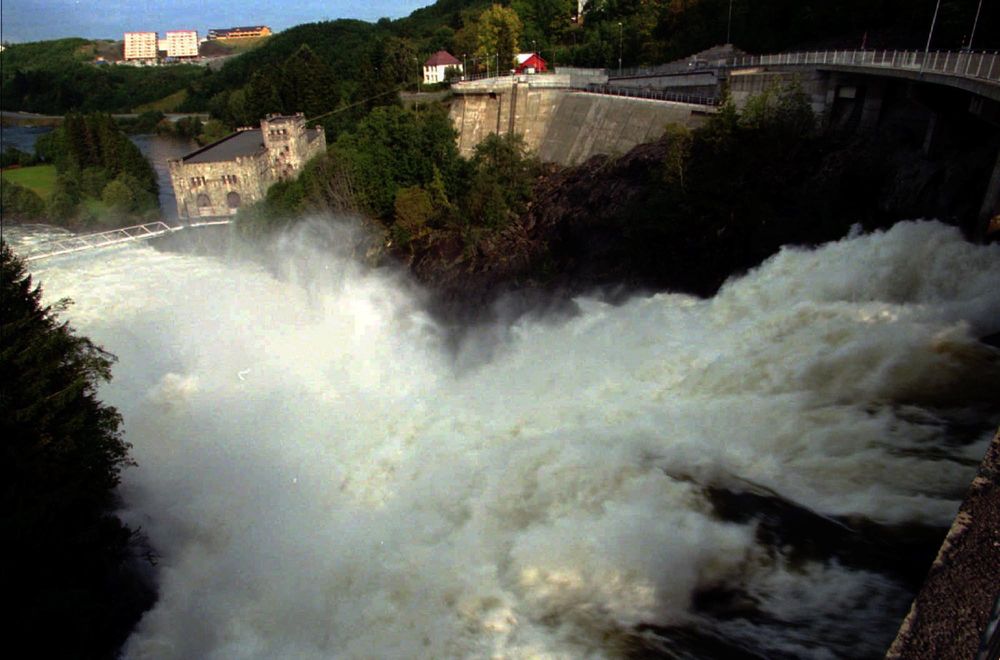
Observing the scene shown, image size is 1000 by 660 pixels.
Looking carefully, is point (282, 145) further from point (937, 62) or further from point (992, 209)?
point (992, 209)

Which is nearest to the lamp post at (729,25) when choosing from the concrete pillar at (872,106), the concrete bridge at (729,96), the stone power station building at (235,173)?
the concrete bridge at (729,96)

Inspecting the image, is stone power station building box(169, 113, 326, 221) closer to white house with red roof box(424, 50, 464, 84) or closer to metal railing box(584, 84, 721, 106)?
metal railing box(584, 84, 721, 106)

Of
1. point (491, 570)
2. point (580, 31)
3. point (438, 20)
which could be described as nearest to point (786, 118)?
point (491, 570)

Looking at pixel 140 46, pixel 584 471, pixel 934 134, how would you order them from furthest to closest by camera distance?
1. pixel 140 46
2. pixel 934 134
3. pixel 584 471

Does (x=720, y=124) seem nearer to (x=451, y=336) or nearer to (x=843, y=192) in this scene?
(x=843, y=192)

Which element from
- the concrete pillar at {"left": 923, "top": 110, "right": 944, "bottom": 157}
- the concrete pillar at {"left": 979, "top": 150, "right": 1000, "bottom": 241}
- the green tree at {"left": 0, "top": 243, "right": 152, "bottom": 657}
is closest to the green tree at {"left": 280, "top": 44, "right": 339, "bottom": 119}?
the green tree at {"left": 0, "top": 243, "right": 152, "bottom": 657}

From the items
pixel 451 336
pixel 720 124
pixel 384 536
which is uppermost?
pixel 720 124

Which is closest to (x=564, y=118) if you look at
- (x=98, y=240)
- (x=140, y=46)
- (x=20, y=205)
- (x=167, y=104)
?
(x=98, y=240)
